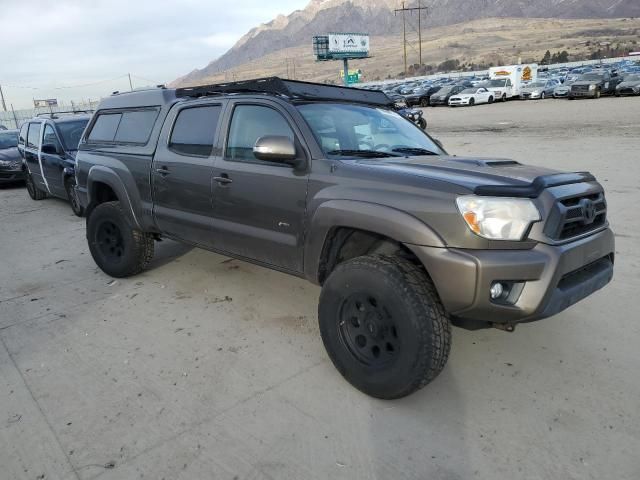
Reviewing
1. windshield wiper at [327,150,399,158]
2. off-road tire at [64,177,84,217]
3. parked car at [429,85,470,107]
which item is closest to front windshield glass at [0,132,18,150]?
off-road tire at [64,177,84,217]

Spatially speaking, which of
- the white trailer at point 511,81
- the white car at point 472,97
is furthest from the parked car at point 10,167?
the white trailer at point 511,81

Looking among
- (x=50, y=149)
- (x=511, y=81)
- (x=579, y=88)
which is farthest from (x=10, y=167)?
(x=511, y=81)

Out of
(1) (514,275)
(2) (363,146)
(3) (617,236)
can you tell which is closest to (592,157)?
(3) (617,236)

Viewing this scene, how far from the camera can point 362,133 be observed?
12.2ft

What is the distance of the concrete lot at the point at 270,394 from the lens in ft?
8.18

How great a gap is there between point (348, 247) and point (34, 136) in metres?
9.09

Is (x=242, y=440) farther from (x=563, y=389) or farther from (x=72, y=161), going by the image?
(x=72, y=161)

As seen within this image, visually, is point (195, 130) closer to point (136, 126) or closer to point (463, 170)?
point (136, 126)

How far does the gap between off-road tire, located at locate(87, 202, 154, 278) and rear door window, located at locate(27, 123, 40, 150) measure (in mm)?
5631

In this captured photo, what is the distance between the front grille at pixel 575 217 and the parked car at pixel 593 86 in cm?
3174

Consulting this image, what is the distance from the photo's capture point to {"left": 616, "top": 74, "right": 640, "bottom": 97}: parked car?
29484mm

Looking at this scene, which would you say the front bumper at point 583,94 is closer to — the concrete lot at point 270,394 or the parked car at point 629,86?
the parked car at point 629,86

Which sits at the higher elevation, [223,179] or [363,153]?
[363,153]

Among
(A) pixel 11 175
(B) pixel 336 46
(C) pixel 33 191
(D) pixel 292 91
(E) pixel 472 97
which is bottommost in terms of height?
(C) pixel 33 191
